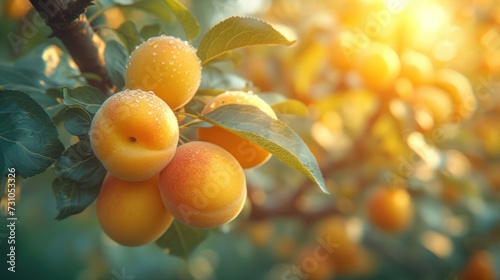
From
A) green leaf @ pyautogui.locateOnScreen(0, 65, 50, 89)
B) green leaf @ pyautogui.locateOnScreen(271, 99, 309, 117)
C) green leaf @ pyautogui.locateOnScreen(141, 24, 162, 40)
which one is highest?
green leaf @ pyautogui.locateOnScreen(141, 24, 162, 40)

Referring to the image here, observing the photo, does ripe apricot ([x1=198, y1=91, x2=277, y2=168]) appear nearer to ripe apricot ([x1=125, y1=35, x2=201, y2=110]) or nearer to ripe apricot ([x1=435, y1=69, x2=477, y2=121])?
ripe apricot ([x1=125, y1=35, x2=201, y2=110])

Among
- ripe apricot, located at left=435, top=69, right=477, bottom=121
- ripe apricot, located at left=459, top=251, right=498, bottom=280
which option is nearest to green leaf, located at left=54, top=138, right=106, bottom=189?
ripe apricot, located at left=435, top=69, right=477, bottom=121

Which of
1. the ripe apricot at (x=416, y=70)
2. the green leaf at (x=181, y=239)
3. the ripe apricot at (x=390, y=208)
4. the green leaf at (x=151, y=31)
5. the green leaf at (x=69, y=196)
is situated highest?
the green leaf at (x=151, y=31)

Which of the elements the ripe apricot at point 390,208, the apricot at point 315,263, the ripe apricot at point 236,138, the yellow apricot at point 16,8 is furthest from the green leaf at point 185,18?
the apricot at point 315,263

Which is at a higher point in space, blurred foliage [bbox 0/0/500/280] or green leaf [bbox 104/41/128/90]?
green leaf [bbox 104/41/128/90]

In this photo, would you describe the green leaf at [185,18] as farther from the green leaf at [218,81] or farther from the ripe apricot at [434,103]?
the ripe apricot at [434,103]

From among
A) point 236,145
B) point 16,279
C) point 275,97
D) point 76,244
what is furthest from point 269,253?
point 236,145

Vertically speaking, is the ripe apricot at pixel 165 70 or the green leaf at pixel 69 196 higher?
the ripe apricot at pixel 165 70
